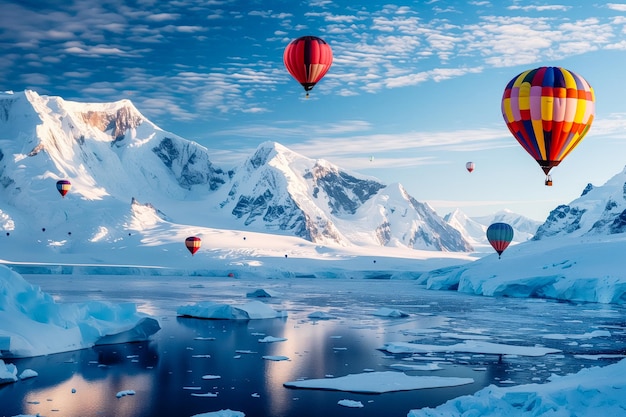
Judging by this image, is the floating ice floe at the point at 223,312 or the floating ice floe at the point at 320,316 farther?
the floating ice floe at the point at 320,316

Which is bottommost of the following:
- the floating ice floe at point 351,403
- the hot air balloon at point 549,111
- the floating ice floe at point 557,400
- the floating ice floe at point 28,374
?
the floating ice floe at point 351,403

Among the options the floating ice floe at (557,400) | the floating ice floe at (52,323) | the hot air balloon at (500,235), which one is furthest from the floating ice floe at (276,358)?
the hot air balloon at (500,235)

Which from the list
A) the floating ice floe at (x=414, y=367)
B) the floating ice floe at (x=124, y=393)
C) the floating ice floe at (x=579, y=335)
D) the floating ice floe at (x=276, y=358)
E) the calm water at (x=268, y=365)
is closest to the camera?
the calm water at (x=268, y=365)

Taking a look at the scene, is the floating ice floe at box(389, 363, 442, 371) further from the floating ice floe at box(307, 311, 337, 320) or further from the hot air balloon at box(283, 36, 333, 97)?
the hot air balloon at box(283, 36, 333, 97)

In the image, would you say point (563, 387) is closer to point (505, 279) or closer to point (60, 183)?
point (505, 279)

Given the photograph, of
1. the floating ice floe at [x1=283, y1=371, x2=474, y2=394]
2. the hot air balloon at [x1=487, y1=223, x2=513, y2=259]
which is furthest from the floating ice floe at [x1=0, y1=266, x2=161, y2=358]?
the hot air balloon at [x1=487, y1=223, x2=513, y2=259]

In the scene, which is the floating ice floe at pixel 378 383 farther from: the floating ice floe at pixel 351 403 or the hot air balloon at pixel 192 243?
the hot air balloon at pixel 192 243

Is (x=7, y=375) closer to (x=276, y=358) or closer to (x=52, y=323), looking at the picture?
(x=52, y=323)
